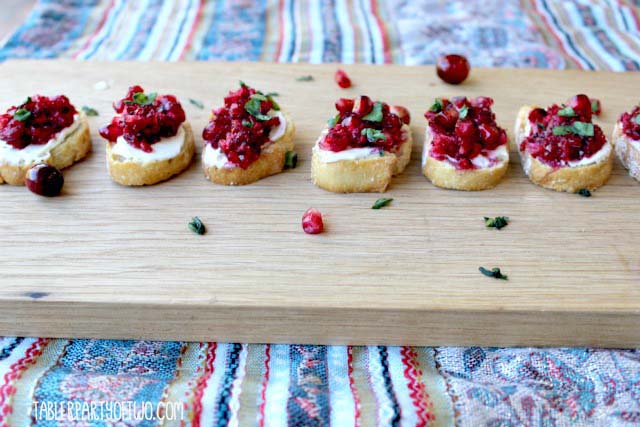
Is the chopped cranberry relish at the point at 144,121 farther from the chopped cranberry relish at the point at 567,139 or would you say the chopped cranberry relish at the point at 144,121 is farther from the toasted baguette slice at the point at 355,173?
the chopped cranberry relish at the point at 567,139

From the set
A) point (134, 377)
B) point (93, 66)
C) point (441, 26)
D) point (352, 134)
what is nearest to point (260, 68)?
point (93, 66)

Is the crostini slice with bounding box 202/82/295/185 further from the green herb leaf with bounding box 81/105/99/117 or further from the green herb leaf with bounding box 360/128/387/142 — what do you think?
the green herb leaf with bounding box 81/105/99/117

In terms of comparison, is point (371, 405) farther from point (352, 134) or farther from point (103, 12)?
point (103, 12)

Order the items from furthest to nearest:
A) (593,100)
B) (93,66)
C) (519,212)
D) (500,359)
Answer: (93,66) → (593,100) → (519,212) → (500,359)

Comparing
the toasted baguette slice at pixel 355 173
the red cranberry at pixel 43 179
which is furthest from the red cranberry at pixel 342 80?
the red cranberry at pixel 43 179

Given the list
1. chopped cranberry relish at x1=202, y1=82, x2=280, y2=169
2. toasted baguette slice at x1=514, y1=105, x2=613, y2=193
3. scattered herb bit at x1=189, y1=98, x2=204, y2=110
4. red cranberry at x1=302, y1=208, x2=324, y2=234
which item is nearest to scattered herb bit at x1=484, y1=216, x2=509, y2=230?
toasted baguette slice at x1=514, y1=105, x2=613, y2=193

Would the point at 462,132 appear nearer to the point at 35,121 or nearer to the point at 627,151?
the point at 627,151
